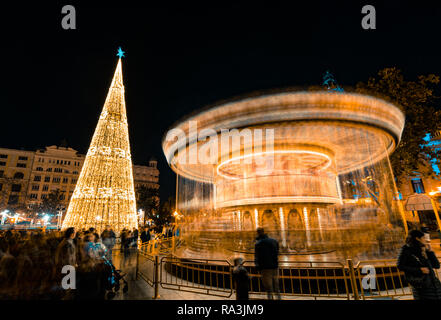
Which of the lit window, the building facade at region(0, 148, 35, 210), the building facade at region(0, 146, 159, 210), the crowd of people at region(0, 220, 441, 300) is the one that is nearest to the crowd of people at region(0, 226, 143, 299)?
the crowd of people at region(0, 220, 441, 300)

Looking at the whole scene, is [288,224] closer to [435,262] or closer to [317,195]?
[317,195]

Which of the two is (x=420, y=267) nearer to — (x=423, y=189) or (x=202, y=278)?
(x=202, y=278)

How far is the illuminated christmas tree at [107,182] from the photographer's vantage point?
40.7 feet

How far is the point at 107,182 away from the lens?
12914 millimetres

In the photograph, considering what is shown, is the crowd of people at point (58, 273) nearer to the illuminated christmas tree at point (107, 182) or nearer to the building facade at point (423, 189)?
the illuminated christmas tree at point (107, 182)

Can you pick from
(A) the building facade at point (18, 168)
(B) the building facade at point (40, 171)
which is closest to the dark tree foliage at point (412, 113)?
(B) the building facade at point (40, 171)

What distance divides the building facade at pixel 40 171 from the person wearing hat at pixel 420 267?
215 ft

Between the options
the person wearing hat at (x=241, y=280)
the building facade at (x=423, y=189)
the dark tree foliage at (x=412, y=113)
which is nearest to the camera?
the person wearing hat at (x=241, y=280)

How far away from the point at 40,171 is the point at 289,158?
→ 69.6m

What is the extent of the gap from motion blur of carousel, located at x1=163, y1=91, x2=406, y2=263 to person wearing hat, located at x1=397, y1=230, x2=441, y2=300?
3.73 metres

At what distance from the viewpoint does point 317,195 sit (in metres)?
8.56

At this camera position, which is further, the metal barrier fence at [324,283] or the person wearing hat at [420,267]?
the metal barrier fence at [324,283]
